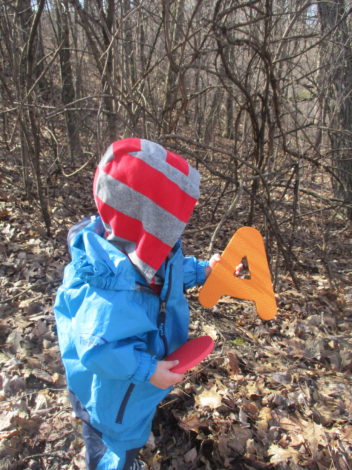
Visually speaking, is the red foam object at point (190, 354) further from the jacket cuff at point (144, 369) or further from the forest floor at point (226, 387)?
the forest floor at point (226, 387)

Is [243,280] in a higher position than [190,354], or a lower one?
higher

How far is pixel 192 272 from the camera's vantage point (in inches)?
78.5

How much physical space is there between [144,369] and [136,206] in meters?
0.63

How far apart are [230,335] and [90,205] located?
2903 mm

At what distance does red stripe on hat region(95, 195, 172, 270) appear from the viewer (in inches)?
58.5

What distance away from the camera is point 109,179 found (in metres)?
1.46

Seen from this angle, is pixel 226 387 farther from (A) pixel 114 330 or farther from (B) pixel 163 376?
(A) pixel 114 330

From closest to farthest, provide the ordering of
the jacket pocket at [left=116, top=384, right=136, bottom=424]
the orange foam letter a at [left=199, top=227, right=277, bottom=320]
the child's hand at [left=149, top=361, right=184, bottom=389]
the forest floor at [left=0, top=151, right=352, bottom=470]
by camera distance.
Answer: the child's hand at [left=149, top=361, right=184, bottom=389]
the jacket pocket at [left=116, top=384, right=136, bottom=424]
the orange foam letter a at [left=199, top=227, right=277, bottom=320]
the forest floor at [left=0, top=151, right=352, bottom=470]

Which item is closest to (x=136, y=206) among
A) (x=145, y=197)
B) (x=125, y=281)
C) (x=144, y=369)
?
(x=145, y=197)

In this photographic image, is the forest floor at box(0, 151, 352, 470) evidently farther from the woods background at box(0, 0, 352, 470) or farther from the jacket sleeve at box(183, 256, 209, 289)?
the jacket sleeve at box(183, 256, 209, 289)

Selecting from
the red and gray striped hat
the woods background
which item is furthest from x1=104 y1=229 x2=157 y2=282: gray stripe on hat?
the woods background

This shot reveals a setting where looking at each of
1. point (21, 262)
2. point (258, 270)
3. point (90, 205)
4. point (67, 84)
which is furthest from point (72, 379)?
point (67, 84)

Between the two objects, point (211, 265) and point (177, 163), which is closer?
point (177, 163)

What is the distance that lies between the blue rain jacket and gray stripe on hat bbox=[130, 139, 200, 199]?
1.13 ft
